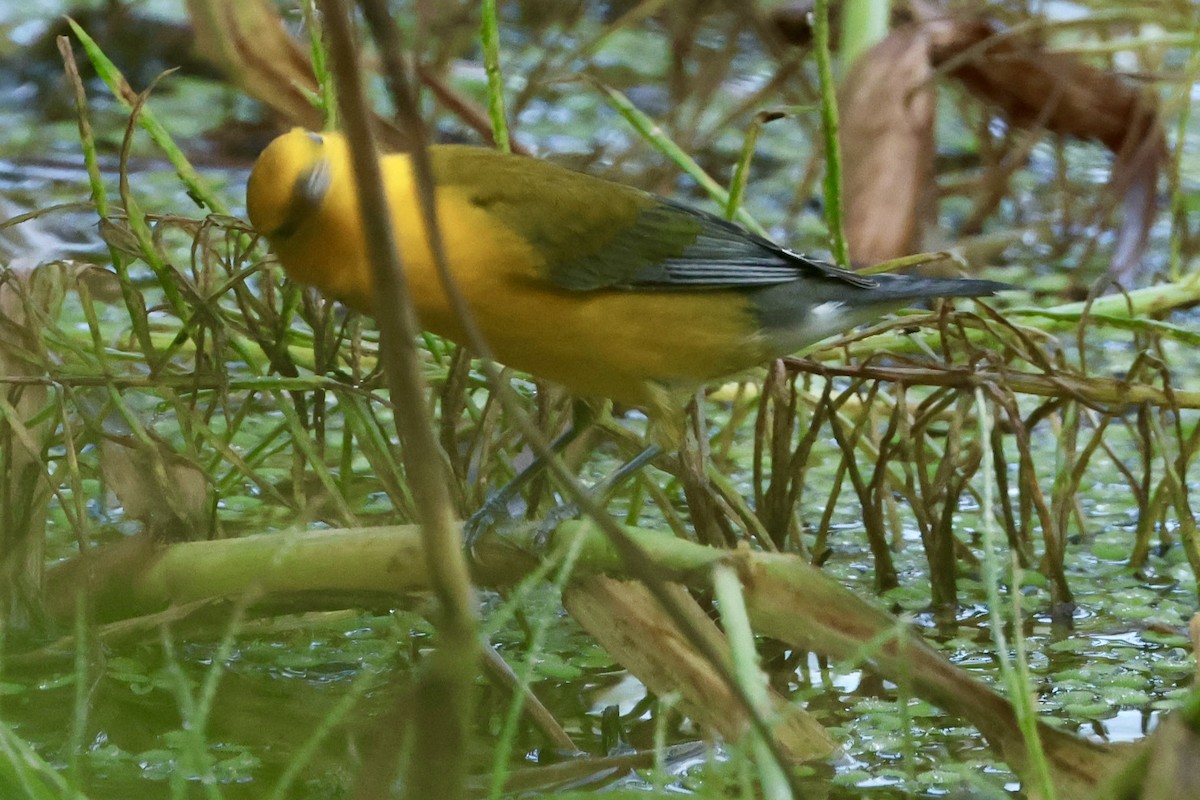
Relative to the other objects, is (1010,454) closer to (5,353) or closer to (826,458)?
(826,458)

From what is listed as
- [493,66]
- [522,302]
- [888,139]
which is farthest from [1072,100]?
[522,302]

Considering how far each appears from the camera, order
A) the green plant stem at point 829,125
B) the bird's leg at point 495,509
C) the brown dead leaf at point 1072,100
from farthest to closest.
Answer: the brown dead leaf at point 1072,100 < the green plant stem at point 829,125 < the bird's leg at point 495,509

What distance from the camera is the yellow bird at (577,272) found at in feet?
4.84

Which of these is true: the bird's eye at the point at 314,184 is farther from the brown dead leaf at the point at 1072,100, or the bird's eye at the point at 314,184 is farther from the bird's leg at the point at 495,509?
the brown dead leaf at the point at 1072,100

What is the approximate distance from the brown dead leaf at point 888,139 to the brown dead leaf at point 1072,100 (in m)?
0.12

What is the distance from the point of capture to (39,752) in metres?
1.53

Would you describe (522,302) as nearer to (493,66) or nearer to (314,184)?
(314,184)

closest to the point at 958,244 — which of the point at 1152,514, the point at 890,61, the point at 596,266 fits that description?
the point at 890,61

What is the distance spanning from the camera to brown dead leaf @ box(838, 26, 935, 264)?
11.4 ft

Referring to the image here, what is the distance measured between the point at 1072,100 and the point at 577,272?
8.41 ft

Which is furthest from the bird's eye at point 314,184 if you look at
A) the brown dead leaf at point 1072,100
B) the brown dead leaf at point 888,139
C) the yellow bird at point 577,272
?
the brown dead leaf at point 1072,100

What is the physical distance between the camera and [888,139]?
→ 11.6 ft

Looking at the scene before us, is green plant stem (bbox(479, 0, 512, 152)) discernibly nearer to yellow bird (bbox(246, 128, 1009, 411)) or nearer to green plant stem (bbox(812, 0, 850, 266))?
yellow bird (bbox(246, 128, 1009, 411))

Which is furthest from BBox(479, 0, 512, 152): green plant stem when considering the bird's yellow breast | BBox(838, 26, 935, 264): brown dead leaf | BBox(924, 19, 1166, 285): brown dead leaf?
BBox(924, 19, 1166, 285): brown dead leaf
